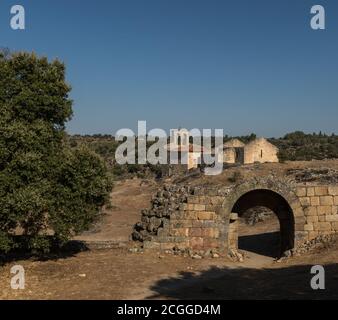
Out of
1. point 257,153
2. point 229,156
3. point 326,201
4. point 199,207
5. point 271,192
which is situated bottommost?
point 199,207

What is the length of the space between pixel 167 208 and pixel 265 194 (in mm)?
4705

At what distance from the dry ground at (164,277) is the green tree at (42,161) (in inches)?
50.9

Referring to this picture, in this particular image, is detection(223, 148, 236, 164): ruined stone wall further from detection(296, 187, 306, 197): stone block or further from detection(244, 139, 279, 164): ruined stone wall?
detection(296, 187, 306, 197): stone block

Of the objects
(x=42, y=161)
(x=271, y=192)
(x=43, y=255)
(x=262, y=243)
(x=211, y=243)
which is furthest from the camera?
(x=262, y=243)

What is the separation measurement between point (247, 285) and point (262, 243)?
34.5 feet

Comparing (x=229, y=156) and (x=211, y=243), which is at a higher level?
(x=229, y=156)

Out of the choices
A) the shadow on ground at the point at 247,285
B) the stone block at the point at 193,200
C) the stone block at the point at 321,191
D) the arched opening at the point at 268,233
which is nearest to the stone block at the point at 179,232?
the stone block at the point at 193,200

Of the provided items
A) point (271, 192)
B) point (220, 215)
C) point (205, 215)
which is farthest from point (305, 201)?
point (205, 215)

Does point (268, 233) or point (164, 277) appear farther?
point (268, 233)

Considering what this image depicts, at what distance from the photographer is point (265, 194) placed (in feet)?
67.8

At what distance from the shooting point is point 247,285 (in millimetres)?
13898

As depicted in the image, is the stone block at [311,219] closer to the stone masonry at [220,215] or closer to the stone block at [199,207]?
the stone masonry at [220,215]

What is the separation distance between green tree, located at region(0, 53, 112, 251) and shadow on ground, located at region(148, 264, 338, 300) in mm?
3812

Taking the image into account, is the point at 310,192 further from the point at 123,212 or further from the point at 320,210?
the point at 123,212
